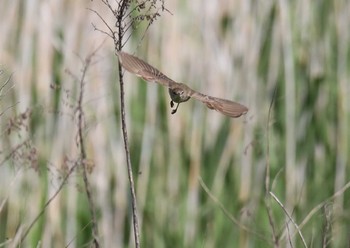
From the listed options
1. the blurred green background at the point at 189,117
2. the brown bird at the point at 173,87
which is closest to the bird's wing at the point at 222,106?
the brown bird at the point at 173,87

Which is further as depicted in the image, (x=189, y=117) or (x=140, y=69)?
(x=189, y=117)

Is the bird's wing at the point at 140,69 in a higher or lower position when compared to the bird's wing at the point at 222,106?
higher

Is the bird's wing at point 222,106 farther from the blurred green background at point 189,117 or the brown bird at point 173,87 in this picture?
the blurred green background at point 189,117

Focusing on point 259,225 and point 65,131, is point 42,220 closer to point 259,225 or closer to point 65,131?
point 65,131

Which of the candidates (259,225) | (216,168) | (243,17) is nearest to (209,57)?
(243,17)

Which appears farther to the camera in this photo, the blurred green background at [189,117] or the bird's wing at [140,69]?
the blurred green background at [189,117]

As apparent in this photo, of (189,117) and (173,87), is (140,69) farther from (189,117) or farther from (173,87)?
(189,117)

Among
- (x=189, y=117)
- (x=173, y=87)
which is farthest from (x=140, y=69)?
(x=189, y=117)
